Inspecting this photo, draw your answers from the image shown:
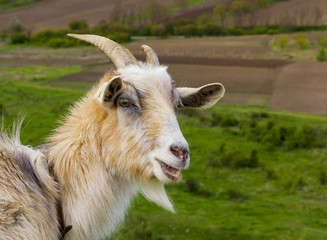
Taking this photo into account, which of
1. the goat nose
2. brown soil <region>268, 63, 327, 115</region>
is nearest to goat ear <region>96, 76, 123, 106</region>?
the goat nose

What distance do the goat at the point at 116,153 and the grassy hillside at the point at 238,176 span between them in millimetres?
8993

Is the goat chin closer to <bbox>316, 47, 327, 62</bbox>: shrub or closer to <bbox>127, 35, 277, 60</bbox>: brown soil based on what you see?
<bbox>127, 35, 277, 60</bbox>: brown soil

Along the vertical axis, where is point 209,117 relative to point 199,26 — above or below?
below

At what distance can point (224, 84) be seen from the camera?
6425cm

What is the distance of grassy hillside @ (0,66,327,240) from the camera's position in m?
26.7

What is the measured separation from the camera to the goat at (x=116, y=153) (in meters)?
6.19

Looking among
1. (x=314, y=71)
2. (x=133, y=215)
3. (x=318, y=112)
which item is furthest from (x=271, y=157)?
(x=314, y=71)

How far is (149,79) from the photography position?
6.50 m

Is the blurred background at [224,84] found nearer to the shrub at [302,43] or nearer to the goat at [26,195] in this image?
the shrub at [302,43]

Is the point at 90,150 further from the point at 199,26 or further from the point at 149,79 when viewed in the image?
the point at 199,26

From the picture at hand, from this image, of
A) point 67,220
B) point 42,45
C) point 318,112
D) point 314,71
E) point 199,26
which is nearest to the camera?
point 67,220

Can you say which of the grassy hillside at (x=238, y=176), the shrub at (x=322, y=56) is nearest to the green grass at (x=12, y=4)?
the grassy hillside at (x=238, y=176)

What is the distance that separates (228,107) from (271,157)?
15.3m

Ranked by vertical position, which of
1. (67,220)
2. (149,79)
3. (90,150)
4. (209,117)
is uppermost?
(149,79)
